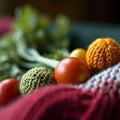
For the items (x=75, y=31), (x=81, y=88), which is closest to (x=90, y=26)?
(x=75, y=31)

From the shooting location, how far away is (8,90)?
0.52 metres

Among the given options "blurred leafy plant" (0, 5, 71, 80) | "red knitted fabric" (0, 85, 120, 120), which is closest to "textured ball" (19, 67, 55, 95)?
"red knitted fabric" (0, 85, 120, 120)

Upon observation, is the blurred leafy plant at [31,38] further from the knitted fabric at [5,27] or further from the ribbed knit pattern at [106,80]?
the ribbed knit pattern at [106,80]

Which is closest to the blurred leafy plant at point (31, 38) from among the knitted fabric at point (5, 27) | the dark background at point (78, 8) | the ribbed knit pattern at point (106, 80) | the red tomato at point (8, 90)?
the knitted fabric at point (5, 27)

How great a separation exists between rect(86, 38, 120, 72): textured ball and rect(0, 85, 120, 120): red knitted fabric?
120mm

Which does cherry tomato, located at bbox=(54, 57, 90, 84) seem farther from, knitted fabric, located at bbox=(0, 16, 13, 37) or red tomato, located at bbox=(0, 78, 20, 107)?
knitted fabric, located at bbox=(0, 16, 13, 37)

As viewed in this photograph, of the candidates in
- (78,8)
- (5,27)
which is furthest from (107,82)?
(78,8)

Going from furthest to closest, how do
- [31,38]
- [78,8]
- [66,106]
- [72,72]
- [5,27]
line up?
[78,8] < [5,27] < [31,38] < [72,72] < [66,106]

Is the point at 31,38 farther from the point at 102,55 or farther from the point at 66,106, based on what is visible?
the point at 66,106

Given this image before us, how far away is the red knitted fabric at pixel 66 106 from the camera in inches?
14.8

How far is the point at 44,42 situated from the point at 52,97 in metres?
1.10

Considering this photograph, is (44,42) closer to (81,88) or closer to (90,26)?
(90,26)

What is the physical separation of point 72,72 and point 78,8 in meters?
2.35

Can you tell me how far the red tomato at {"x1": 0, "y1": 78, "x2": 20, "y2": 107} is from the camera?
50 cm
